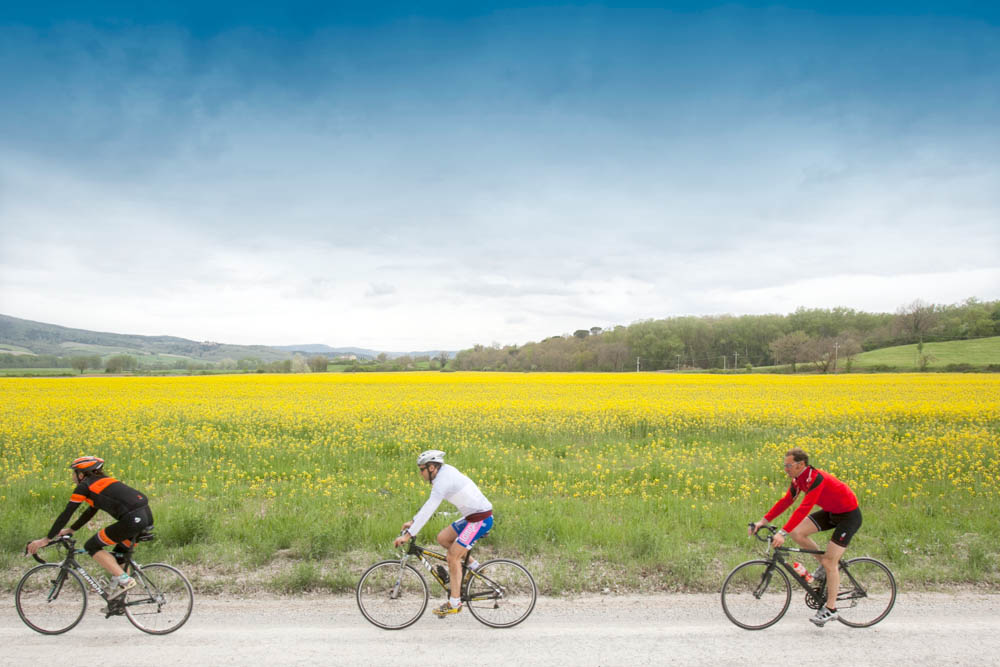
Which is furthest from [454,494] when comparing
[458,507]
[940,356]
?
[940,356]

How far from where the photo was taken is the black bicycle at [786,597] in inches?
225

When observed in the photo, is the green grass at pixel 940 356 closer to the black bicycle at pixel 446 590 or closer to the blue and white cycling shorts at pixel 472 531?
the black bicycle at pixel 446 590

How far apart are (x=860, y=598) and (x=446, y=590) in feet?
15.2

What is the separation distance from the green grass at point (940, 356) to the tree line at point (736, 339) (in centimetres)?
535

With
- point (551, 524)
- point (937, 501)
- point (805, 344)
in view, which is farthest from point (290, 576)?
point (805, 344)

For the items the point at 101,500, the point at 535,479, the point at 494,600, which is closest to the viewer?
the point at 101,500

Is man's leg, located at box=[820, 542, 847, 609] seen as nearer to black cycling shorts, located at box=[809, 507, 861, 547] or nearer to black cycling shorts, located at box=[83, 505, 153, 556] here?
black cycling shorts, located at box=[809, 507, 861, 547]

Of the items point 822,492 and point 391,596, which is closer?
point 822,492

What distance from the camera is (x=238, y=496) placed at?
11.0 meters

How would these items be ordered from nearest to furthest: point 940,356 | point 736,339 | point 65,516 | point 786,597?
1. point 65,516
2. point 786,597
3. point 940,356
4. point 736,339

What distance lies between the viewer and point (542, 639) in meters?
5.35

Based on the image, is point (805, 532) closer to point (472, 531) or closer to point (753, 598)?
point (753, 598)

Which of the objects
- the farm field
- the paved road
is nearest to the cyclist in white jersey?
the paved road

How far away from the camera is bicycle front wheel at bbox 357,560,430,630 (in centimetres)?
574
